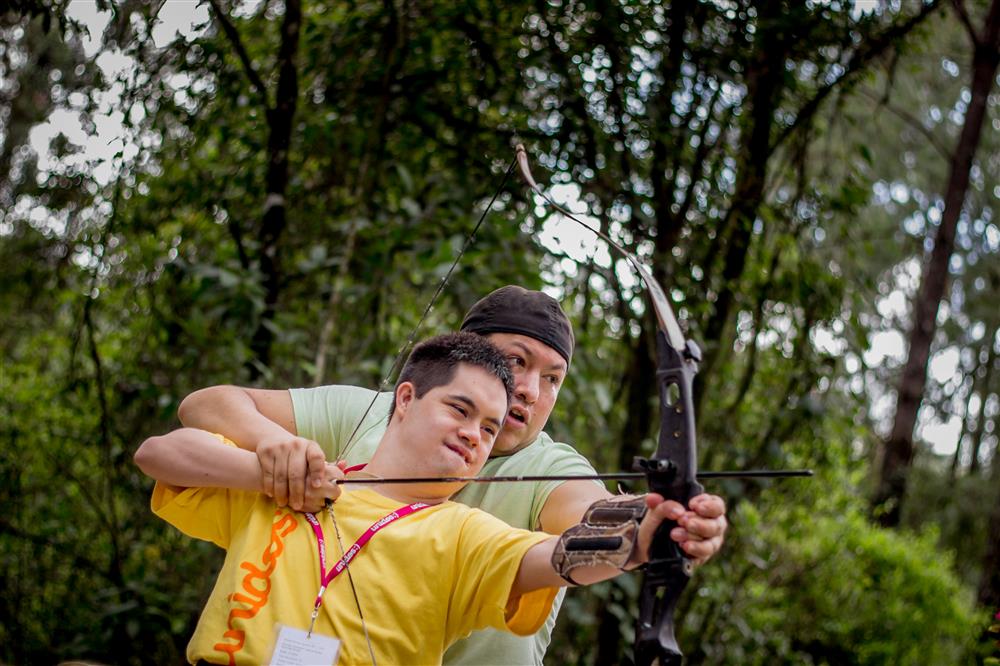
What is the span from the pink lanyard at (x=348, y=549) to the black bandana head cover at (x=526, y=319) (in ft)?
1.78

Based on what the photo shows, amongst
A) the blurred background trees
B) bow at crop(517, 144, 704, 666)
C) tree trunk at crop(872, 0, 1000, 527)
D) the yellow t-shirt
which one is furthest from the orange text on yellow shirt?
tree trunk at crop(872, 0, 1000, 527)

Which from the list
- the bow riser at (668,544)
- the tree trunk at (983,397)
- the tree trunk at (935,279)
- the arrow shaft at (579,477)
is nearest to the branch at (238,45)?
→ the arrow shaft at (579,477)

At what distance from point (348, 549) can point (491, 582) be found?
30 cm

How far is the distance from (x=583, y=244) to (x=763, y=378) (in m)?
1.78

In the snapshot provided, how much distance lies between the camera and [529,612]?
64.4 inches

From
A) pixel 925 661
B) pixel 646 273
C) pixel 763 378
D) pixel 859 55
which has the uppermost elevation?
pixel 859 55

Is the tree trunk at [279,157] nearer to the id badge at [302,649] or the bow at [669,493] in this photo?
the id badge at [302,649]

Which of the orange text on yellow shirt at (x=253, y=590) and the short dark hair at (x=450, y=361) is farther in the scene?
the short dark hair at (x=450, y=361)

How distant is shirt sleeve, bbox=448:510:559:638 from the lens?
163 centimetres

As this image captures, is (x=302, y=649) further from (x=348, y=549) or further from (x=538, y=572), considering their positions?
(x=538, y=572)

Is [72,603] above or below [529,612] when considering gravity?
below

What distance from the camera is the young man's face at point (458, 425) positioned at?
188 centimetres

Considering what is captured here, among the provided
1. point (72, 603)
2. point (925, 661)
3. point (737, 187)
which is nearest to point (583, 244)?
point (737, 187)

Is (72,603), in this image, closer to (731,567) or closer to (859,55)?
(731,567)
